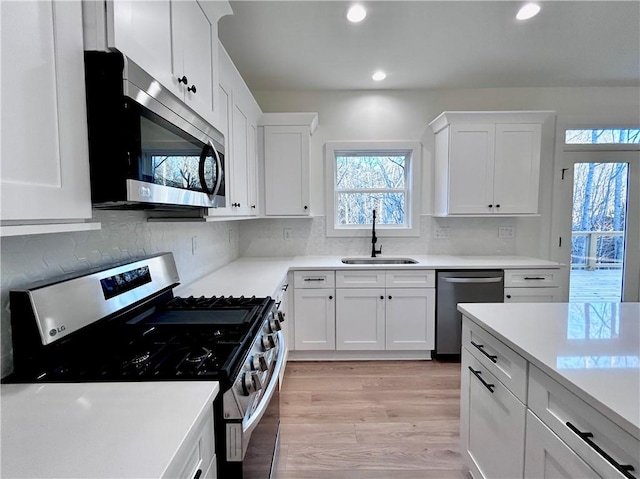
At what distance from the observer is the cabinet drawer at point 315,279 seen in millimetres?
2873

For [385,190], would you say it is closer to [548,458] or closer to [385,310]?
[385,310]

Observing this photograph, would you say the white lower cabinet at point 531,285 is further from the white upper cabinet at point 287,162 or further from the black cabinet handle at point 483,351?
the white upper cabinet at point 287,162

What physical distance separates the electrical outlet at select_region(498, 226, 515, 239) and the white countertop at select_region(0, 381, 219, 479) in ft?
11.2

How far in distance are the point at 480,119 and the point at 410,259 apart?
1.46 metres

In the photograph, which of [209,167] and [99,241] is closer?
[99,241]

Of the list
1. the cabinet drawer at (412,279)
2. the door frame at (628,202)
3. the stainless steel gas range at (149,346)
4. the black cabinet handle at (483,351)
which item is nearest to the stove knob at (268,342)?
the stainless steel gas range at (149,346)

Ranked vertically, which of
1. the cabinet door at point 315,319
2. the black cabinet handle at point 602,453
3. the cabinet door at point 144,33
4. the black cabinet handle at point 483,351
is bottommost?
the cabinet door at point 315,319

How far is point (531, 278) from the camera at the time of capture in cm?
285

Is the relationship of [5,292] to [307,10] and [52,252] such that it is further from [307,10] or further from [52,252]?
[307,10]

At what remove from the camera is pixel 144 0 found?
0.93m

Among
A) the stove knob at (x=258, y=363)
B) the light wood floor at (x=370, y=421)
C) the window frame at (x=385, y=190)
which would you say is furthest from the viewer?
the window frame at (x=385, y=190)

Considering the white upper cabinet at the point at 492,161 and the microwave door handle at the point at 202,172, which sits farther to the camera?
the white upper cabinet at the point at 492,161

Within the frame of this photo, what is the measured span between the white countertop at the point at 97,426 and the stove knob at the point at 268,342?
448 millimetres

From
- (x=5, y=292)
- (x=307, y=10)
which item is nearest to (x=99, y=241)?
(x=5, y=292)
